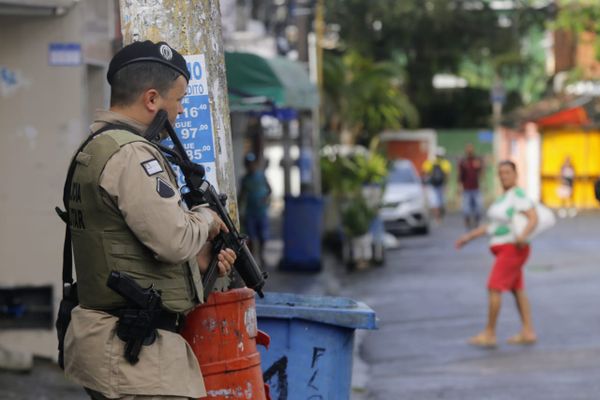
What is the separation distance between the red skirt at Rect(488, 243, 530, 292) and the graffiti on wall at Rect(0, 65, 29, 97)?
4622 mm

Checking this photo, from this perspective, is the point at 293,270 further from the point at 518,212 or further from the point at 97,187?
the point at 97,187

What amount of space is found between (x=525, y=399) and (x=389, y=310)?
571 cm

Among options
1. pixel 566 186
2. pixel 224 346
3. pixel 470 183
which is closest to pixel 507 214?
pixel 224 346

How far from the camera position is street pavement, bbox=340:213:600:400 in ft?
31.7

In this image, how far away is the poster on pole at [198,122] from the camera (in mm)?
5090

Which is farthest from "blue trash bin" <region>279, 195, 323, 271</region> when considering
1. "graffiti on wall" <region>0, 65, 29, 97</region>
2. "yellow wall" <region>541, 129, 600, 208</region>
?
"yellow wall" <region>541, 129, 600, 208</region>

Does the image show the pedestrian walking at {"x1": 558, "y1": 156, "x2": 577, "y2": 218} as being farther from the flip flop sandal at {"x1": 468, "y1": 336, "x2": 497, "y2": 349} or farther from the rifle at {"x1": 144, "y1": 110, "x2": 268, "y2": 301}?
the rifle at {"x1": 144, "y1": 110, "x2": 268, "y2": 301}

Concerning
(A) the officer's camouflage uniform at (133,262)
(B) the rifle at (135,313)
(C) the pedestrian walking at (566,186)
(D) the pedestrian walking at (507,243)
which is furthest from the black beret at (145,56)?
(C) the pedestrian walking at (566,186)

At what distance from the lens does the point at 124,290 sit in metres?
4.03

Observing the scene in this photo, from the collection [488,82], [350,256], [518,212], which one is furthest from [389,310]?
[488,82]

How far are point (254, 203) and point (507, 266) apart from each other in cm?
757

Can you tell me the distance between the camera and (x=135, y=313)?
407cm

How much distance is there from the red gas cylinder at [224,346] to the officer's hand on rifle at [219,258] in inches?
7.8

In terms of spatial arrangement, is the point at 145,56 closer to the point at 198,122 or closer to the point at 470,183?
the point at 198,122
